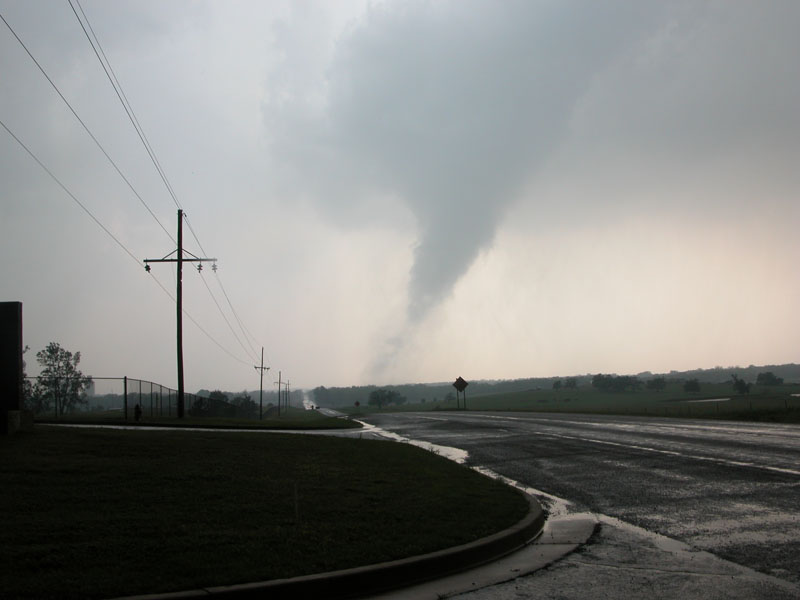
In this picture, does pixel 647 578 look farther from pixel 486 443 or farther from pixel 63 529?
pixel 486 443

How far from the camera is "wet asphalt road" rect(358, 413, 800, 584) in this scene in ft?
24.5

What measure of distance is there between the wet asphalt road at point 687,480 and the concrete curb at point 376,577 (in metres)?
2.32

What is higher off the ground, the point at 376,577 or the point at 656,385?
the point at 376,577

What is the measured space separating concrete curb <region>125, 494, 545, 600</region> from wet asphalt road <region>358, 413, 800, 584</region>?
7.62 ft

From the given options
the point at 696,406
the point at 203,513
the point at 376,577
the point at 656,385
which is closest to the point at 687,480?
the point at 376,577

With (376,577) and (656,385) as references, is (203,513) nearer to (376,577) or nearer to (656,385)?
(376,577)

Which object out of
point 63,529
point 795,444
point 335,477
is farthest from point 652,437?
point 63,529

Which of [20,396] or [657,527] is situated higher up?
[20,396]

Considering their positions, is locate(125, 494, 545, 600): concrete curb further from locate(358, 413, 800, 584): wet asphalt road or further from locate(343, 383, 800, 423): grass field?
locate(343, 383, 800, 423): grass field

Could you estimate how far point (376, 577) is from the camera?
6051 mm

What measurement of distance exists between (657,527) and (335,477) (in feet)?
18.7

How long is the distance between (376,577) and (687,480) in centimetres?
782

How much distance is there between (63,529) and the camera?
276 inches

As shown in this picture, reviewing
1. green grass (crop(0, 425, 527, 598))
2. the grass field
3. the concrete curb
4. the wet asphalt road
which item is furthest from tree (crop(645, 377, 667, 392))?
the concrete curb
